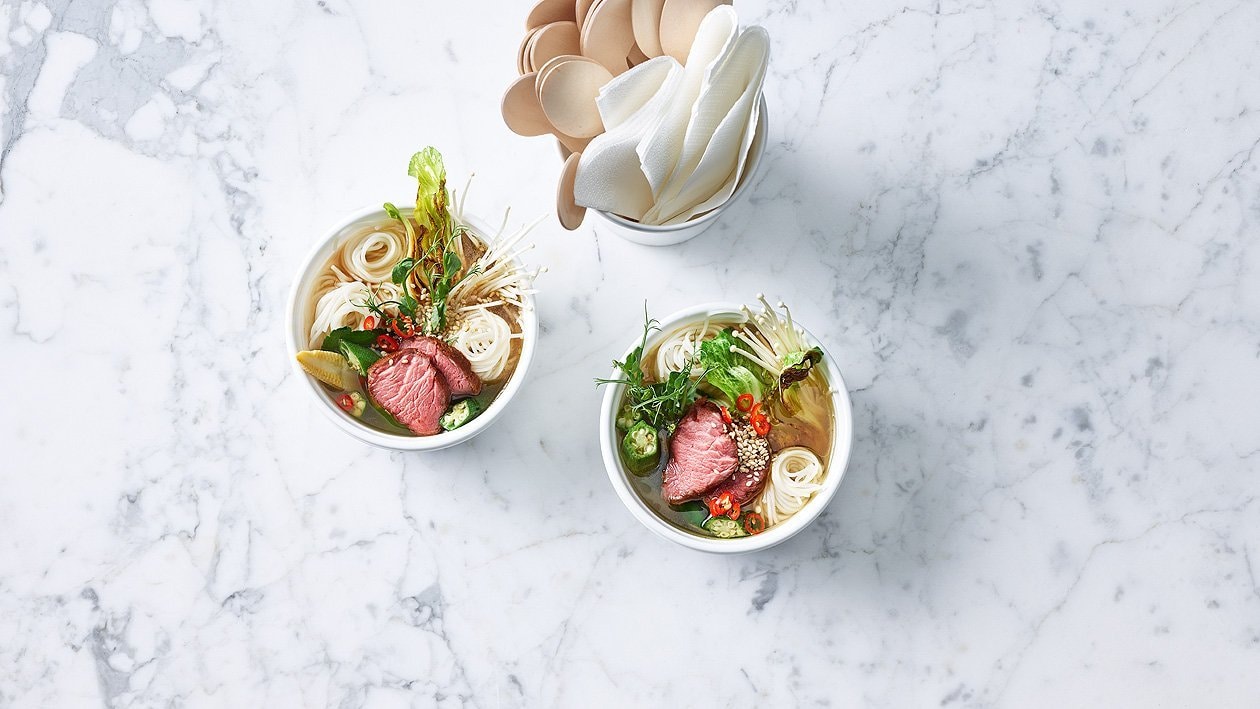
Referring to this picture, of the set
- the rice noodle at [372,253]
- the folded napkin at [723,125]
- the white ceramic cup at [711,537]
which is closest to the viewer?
the folded napkin at [723,125]

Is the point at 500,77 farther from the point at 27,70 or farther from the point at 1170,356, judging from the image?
the point at 1170,356

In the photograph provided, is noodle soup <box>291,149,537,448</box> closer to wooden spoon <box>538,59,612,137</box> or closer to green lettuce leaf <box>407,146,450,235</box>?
green lettuce leaf <box>407,146,450,235</box>

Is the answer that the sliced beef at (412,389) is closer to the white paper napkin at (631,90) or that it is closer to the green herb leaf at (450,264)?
the green herb leaf at (450,264)

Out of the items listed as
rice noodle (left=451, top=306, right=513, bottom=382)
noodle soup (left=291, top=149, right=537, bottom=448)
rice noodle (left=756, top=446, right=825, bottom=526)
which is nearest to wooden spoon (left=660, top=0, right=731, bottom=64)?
noodle soup (left=291, top=149, right=537, bottom=448)

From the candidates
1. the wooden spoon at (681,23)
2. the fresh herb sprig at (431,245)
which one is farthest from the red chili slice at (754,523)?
the wooden spoon at (681,23)

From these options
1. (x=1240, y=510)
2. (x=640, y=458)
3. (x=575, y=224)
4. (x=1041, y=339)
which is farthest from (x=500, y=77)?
(x=1240, y=510)
